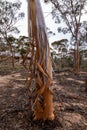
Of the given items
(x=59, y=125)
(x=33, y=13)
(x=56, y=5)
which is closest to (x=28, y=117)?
(x=59, y=125)

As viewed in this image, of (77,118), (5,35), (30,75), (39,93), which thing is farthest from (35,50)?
(5,35)

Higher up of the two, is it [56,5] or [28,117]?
[56,5]

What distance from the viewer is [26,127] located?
10.6ft

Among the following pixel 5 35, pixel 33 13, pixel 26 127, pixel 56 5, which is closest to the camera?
pixel 33 13

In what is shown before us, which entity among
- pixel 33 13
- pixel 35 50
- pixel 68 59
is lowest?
pixel 68 59

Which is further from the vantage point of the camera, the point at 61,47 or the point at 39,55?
the point at 61,47

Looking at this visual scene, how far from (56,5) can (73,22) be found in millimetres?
1540

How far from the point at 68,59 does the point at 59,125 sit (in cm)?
1791

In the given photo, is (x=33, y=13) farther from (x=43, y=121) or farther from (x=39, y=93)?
(x=43, y=121)

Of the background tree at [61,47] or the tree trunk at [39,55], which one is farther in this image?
the background tree at [61,47]

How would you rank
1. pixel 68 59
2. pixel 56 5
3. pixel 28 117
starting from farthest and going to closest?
1. pixel 68 59
2. pixel 56 5
3. pixel 28 117

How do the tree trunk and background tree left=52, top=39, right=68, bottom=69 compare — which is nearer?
A: the tree trunk

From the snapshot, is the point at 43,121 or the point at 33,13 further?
the point at 43,121

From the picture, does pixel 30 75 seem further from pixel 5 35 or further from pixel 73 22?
pixel 5 35
